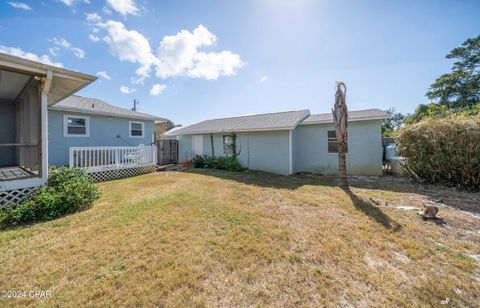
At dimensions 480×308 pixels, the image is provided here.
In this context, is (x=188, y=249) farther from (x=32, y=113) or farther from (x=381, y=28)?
(x=381, y=28)

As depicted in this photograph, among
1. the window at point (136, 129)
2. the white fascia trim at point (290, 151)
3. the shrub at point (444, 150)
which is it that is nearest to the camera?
the shrub at point (444, 150)

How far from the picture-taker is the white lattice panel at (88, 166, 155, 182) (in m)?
8.23

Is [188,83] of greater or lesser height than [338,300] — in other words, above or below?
above

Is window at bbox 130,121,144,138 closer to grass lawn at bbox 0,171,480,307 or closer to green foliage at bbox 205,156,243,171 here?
green foliage at bbox 205,156,243,171

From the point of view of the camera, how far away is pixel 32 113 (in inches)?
229

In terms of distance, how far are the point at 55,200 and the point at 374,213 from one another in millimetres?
7482

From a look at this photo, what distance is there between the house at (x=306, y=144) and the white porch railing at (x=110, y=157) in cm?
447

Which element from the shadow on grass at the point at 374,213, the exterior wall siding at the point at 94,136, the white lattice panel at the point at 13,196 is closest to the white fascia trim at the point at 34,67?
the white lattice panel at the point at 13,196

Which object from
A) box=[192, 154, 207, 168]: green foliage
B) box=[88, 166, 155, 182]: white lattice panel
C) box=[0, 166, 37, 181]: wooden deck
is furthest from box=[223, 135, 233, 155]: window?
box=[0, 166, 37, 181]: wooden deck

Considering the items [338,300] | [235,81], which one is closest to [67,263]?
[338,300]

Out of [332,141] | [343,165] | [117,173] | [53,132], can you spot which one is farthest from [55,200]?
[332,141]

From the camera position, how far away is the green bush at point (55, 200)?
3934 mm

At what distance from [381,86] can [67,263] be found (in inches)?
662

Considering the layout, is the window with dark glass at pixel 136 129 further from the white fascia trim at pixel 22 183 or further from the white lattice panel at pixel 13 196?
the white lattice panel at pixel 13 196
